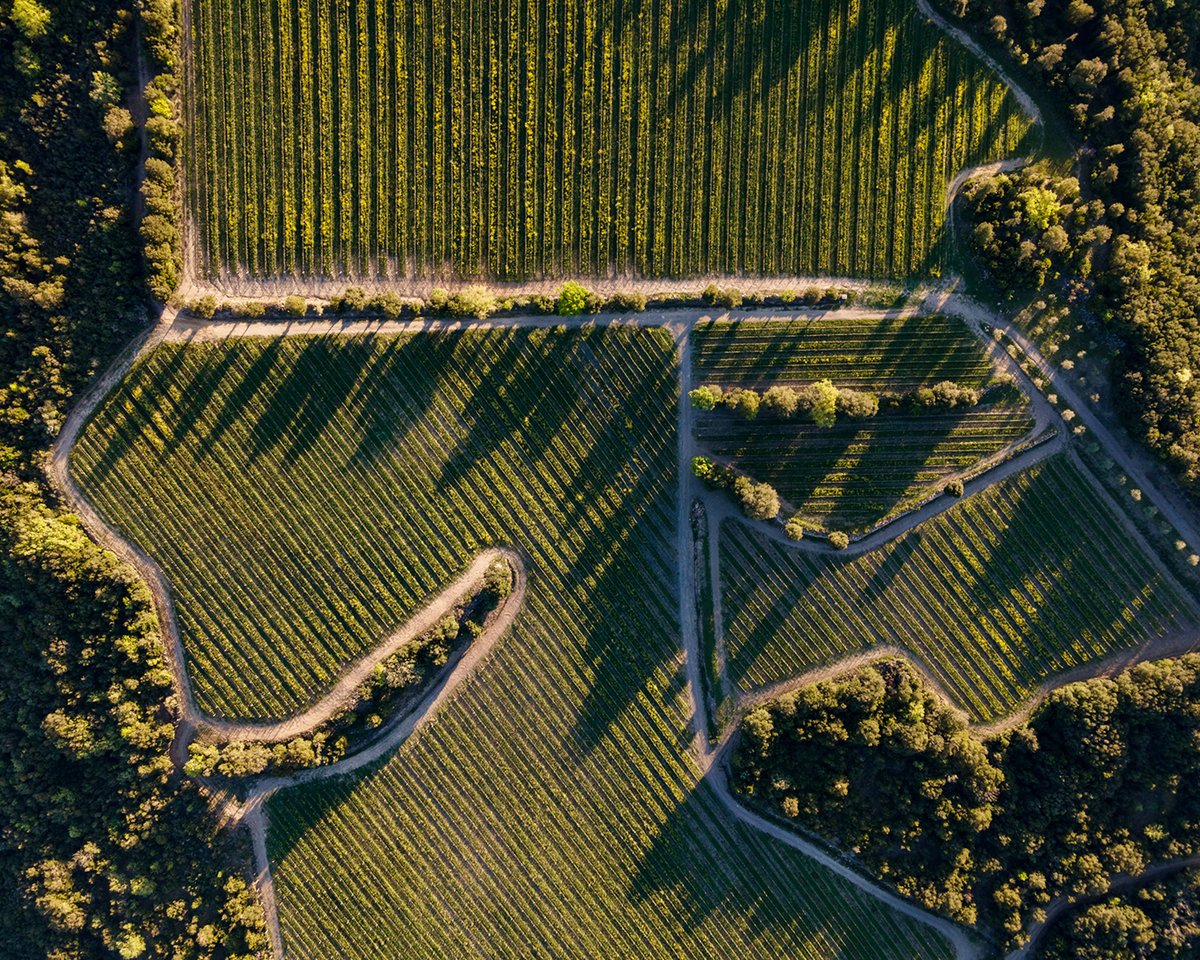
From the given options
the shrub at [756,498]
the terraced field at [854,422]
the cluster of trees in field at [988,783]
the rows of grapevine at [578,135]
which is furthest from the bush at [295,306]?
Answer: the cluster of trees in field at [988,783]

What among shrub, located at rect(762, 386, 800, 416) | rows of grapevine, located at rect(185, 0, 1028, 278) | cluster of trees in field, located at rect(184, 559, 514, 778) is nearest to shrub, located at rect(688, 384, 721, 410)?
shrub, located at rect(762, 386, 800, 416)

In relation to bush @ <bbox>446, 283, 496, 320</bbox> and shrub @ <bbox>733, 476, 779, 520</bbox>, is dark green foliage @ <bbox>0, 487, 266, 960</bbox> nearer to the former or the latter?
bush @ <bbox>446, 283, 496, 320</bbox>

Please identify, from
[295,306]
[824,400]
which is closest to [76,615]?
[295,306]

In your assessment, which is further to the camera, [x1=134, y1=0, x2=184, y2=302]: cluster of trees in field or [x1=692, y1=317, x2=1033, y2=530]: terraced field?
[x1=692, y1=317, x2=1033, y2=530]: terraced field

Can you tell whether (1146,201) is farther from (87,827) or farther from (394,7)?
(87,827)

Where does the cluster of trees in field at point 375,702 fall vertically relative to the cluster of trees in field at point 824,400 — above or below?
below

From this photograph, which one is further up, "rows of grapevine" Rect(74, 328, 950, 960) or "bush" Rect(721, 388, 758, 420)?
"bush" Rect(721, 388, 758, 420)

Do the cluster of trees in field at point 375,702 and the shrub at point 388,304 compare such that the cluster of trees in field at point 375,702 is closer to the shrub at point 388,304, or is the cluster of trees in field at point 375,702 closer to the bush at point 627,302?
the shrub at point 388,304
